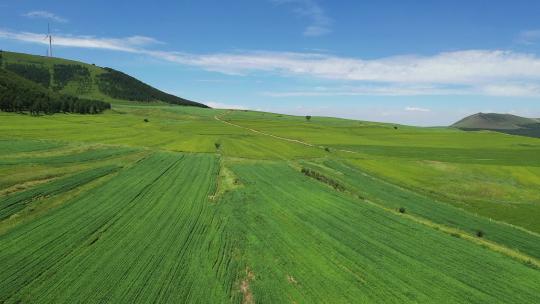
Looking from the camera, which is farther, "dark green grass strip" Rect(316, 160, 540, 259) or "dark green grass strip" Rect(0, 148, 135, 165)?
"dark green grass strip" Rect(0, 148, 135, 165)

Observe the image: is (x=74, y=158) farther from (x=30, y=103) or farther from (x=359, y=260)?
(x=30, y=103)

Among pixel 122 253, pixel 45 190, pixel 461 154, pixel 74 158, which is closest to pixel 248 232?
pixel 122 253

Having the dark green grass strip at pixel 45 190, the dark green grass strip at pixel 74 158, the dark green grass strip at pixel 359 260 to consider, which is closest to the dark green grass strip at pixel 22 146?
the dark green grass strip at pixel 74 158

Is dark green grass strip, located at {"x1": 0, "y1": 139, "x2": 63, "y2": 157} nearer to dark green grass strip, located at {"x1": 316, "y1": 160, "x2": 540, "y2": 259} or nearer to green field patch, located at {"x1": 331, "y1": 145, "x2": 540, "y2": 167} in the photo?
dark green grass strip, located at {"x1": 316, "y1": 160, "x2": 540, "y2": 259}

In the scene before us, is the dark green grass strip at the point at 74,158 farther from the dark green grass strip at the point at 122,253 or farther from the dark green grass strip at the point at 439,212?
the dark green grass strip at the point at 439,212

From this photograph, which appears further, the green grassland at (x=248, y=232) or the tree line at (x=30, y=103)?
the tree line at (x=30, y=103)

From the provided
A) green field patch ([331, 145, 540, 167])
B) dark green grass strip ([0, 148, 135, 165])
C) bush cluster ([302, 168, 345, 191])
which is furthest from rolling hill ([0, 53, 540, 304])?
green field patch ([331, 145, 540, 167])

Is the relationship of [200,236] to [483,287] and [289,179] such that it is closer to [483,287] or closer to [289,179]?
[483,287]
